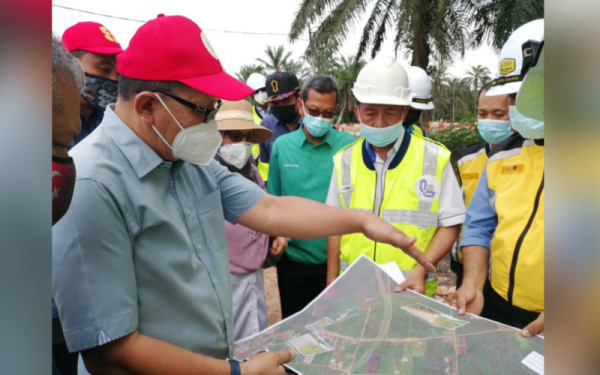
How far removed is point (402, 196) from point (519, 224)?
2.24 ft

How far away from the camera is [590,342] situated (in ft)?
1.55

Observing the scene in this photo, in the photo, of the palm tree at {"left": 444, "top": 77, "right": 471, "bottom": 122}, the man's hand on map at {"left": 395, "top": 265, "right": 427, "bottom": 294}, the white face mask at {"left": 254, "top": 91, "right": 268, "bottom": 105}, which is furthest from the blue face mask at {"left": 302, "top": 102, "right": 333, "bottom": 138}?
the palm tree at {"left": 444, "top": 77, "right": 471, "bottom": 122}

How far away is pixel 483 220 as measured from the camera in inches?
82.9

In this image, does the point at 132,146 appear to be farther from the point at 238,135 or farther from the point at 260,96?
the point at 260,96

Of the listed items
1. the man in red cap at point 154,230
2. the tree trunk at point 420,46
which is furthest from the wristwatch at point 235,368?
the tree trunk at point 420,46

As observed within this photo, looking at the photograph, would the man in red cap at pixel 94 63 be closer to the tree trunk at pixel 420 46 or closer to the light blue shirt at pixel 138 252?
the light blue shirt at pixel 138 252

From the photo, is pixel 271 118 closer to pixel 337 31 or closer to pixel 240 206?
pixel 240 206

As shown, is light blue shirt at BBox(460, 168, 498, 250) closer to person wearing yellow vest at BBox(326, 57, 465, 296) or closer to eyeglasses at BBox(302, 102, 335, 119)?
person wearing yellow vest at BBox(326, 57, 465, 296)

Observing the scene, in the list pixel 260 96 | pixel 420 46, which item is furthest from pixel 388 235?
pixel 420 46

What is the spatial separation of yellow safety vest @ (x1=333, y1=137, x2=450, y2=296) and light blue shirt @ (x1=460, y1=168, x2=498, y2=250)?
0.28m

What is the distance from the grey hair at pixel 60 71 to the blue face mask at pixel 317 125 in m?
2.63

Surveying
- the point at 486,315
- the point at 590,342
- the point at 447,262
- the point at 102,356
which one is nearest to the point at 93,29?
the point at 102,356

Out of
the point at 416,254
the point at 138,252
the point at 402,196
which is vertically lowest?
the point at 416,254

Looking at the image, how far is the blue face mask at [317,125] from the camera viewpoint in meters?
3.38
